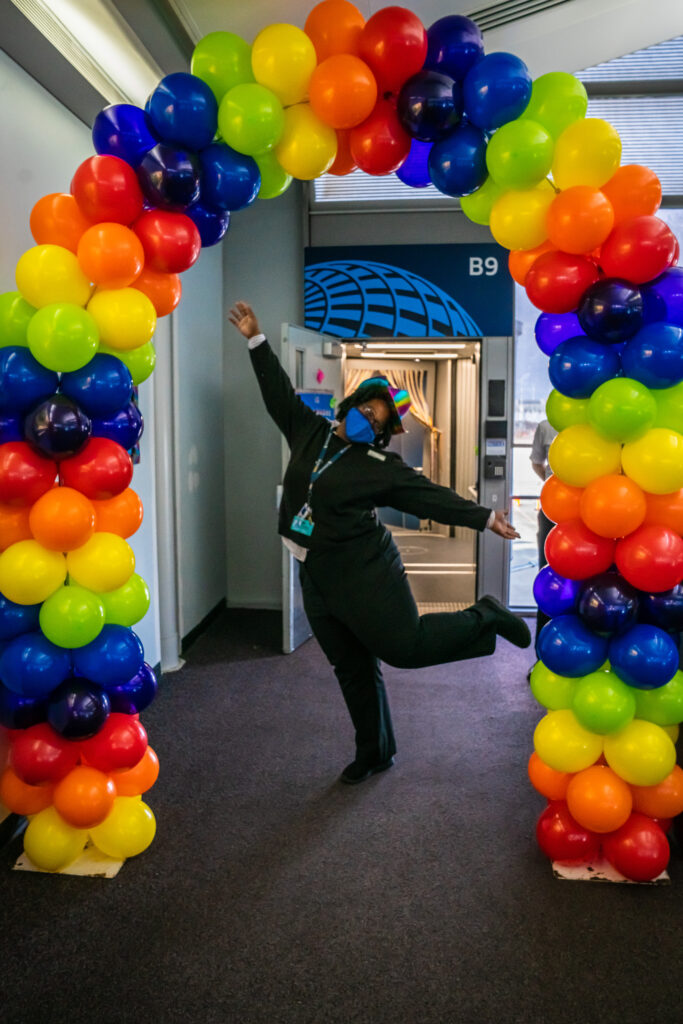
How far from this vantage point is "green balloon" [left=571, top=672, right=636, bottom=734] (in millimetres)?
2072

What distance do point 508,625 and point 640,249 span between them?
4.60ft

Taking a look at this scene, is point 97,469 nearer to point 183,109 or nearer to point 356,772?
point 183,109

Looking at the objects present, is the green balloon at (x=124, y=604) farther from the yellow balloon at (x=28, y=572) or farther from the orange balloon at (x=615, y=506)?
the orange balloon at (x=615, y=506)

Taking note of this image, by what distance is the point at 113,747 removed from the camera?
7.28 feet

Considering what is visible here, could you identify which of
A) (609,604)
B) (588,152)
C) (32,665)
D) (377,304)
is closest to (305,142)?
(588,152)

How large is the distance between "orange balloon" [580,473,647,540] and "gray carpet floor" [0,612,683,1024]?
112 centimetres

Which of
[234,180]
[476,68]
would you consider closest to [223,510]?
[234,180]

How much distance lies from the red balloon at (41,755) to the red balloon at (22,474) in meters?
0.71

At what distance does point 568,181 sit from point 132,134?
48.7 inches

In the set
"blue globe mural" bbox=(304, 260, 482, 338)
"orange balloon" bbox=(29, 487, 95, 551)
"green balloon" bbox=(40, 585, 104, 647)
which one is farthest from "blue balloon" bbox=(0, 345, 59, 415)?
"blue globe mural" bbox=(304, 260, 482, 338)

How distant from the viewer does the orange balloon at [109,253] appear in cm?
197

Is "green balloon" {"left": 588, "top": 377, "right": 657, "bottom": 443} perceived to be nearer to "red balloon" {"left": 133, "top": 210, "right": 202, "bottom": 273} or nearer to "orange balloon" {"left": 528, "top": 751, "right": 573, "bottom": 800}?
"orange balloon" {"left": 528, "top": 751, "right": 573, "bottom": 800}

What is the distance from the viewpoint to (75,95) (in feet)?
9.00

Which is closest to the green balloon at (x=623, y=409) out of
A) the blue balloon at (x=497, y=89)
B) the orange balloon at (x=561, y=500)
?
the orange balloon at (x=561, y=500)
